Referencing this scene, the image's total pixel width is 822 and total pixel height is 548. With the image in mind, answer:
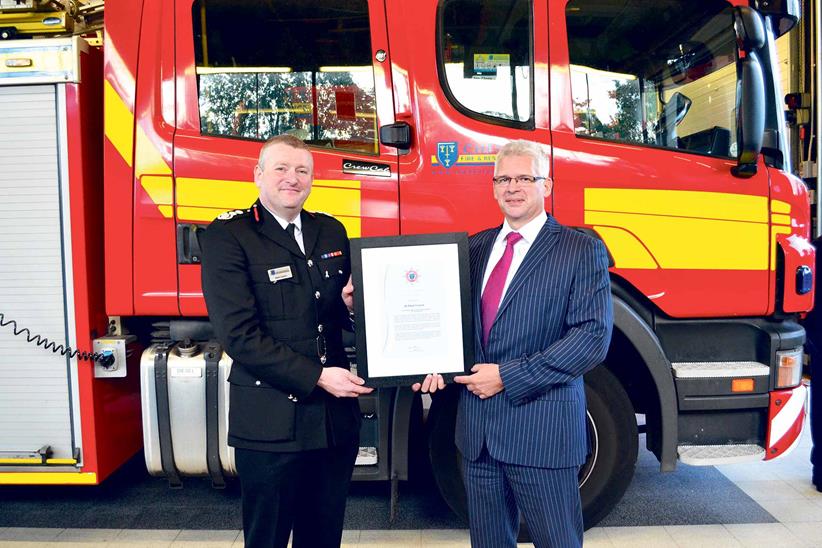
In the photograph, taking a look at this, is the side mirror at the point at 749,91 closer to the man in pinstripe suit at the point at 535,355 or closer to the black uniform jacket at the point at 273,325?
the man in pinstripe suit at the point at 535,355

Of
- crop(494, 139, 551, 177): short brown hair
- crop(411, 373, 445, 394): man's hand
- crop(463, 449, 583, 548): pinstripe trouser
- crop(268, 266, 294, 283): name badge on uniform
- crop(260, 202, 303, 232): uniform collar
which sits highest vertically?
crop(494, 139, 551, 177): short brown hair

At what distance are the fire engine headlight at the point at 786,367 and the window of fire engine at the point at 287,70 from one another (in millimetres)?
1944

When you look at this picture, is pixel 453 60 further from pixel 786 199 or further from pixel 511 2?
pixel 786 199

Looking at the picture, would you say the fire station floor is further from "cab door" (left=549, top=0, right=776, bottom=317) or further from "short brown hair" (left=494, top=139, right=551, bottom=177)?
"short brown hair" (left=494, top=139, right=551, bottom=177)

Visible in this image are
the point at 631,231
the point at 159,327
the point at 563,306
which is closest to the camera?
the point at 563,306

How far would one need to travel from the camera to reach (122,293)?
274cm

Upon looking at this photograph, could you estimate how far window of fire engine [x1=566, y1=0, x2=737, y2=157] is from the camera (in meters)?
2.72

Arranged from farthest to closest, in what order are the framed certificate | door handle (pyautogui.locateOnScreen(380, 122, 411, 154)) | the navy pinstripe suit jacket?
1. door handle (pyautogui.locateOnScreen(380, 122, 411, 154))
2. the framed certificate
3. the navy pinstripe suit jacket

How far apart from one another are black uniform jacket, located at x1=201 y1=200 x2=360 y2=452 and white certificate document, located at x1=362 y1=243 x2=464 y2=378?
0.14 m

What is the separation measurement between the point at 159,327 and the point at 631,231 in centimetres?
209

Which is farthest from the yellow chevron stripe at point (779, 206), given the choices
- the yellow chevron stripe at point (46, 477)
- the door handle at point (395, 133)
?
the yellow chevron stripe at point (46, 477)

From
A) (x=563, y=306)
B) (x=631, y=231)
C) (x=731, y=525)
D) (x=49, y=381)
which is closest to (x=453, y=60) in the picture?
(x=631, y=231)

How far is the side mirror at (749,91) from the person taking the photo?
2.47 metres

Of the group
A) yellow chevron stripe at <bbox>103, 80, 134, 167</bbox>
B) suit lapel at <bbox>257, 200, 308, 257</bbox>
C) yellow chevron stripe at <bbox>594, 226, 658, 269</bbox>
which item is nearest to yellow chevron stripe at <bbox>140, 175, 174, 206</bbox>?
yellow chevron stripe at <bbox>103, 80, 134, 167</bbox>
